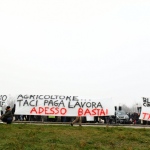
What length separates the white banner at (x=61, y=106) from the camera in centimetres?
2791

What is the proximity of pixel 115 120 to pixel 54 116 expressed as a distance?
6070mm

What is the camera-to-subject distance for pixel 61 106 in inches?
1133

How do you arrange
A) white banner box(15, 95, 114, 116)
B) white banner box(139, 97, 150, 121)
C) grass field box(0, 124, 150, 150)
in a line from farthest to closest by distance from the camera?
white banner box(15, 95, 114, 116)
white banner box(139, 97, 150, 121)
grass field box(0, 124, 150, 150)

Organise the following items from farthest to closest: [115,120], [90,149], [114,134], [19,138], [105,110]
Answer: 1. [115,120]
2. [105,110]
3. [114,134]
4. [19,138]
5. [90,149]

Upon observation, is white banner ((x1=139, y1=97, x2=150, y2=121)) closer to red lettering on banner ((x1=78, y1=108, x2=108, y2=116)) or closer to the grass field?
red lettering on banner ((x1=78, y1=108, x2=108, y2=116))

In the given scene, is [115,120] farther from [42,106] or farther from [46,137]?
[46,137]

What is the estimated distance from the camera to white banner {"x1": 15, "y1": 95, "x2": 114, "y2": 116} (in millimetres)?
27906

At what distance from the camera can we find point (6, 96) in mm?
28797

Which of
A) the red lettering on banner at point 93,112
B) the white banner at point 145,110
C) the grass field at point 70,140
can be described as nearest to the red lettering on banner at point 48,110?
the red lettering on banner at point 93,112

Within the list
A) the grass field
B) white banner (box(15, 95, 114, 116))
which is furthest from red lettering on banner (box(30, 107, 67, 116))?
the grass field

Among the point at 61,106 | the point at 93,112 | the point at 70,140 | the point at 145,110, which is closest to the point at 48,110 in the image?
the point at 61,106

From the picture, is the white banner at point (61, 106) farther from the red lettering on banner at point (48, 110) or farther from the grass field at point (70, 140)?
the grass field at point (70, 140)

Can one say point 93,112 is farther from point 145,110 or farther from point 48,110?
point 145,110

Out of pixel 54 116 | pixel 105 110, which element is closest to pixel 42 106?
pixel 54 116
